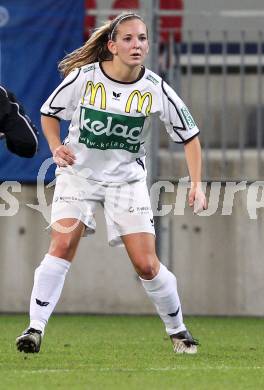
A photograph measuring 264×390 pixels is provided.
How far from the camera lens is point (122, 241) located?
8.28 metres

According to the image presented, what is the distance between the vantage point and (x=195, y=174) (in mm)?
8180

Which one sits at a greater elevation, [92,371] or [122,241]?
[122,241]

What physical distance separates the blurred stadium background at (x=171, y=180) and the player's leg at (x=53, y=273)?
4.33 metres

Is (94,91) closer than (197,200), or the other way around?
(197,200)

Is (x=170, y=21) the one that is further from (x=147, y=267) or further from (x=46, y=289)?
(x=46, y=289)

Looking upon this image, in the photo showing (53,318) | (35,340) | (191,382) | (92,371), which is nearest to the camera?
(191,382)

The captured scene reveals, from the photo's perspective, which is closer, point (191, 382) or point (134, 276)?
point (191, 382)

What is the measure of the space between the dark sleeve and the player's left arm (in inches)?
51.5

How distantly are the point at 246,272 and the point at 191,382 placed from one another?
5.89 meters

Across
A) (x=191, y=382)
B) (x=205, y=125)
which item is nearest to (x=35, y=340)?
(x=191, y=382)

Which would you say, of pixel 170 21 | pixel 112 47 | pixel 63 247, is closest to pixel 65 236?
pixel 63 247

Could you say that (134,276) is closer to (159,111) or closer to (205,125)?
(205,125)

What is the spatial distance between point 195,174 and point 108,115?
2.10 feet

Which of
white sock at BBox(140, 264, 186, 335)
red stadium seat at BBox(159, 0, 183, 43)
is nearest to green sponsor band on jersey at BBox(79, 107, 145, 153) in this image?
white sock at BBox(140, 264, 186, 335)
